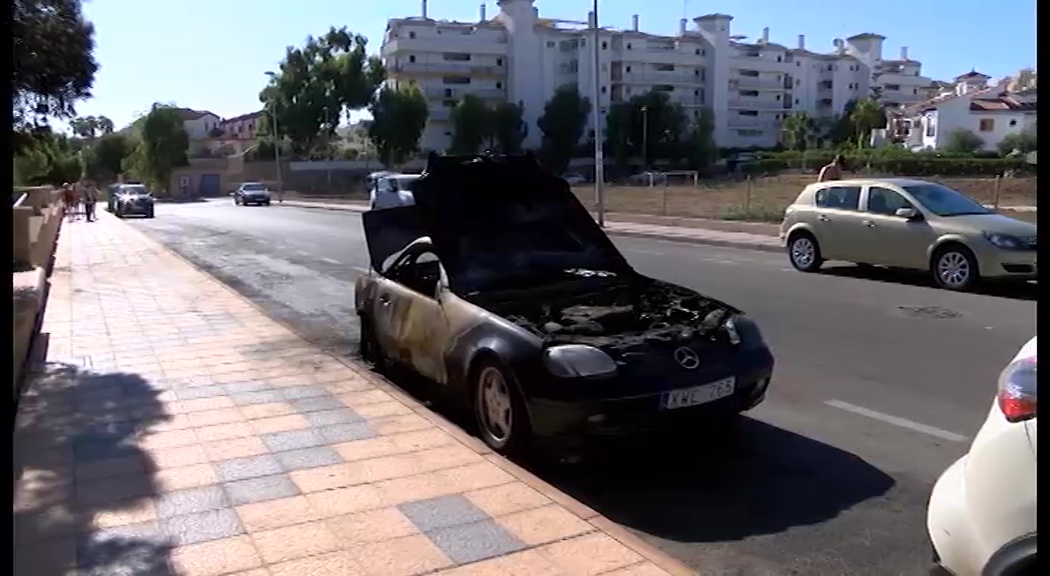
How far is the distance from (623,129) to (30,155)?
7835 centimetres

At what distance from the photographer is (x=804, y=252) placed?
1495 centimetres

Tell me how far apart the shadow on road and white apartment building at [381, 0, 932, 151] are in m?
70.1

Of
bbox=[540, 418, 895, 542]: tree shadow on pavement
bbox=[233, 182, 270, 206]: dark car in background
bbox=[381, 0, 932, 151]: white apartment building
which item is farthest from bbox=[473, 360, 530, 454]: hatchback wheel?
bbox=[381, 0, 932, 151]: white apartment building

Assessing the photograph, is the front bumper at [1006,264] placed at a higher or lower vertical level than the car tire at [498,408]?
higher

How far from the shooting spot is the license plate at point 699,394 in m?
4.99

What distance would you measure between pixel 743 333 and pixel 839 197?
32.0 ft

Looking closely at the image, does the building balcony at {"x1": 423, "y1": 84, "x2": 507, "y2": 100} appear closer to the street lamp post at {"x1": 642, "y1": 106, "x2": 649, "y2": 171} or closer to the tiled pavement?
the street lamp post at {"x1": 642, "y1": 106, "x2": 649, "y2": 171}

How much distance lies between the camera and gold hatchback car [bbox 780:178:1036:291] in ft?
39.1

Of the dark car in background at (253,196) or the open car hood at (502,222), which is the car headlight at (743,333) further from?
the dark car in background at (253,196)

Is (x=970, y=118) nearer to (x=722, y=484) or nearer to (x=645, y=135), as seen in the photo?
(x=645, y=135)

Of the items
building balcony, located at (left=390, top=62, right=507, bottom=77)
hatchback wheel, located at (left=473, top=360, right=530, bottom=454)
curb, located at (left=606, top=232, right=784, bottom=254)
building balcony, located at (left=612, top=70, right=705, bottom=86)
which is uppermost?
building balcony, located at (left=612, top=70, right=705, bottom=86)

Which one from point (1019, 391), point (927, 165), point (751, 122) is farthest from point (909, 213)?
point (751, 122)

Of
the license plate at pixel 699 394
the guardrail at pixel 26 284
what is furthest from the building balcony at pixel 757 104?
the license plate at pixel 699 394

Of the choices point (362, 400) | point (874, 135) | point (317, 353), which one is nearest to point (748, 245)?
point (317, 353)
